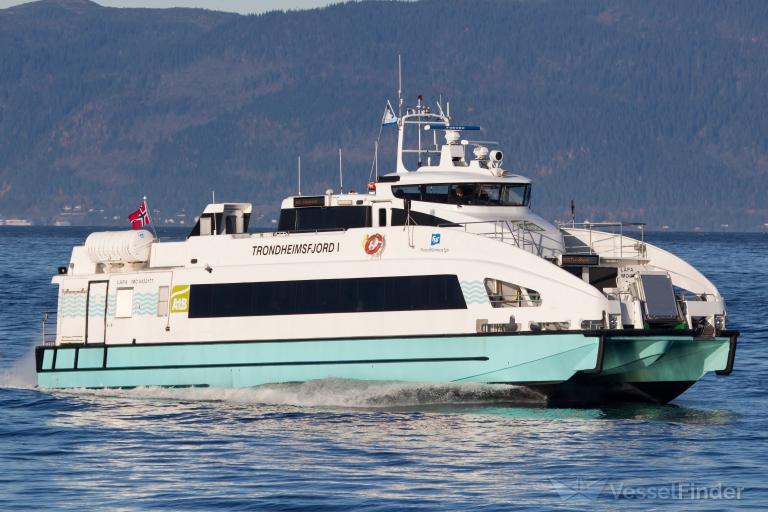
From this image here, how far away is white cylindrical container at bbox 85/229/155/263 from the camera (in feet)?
93.9

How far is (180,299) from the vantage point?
1081 inches

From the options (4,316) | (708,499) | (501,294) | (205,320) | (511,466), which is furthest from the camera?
(4,316)

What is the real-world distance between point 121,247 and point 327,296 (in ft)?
16.9

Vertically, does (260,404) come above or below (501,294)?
below

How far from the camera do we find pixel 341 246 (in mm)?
26016

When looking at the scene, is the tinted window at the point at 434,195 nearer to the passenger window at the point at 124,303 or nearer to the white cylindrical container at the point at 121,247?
the white cylindrical container at the point at 121,247

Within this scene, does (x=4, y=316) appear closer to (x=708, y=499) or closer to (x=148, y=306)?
(x=148, y=306)

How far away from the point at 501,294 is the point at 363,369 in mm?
2787

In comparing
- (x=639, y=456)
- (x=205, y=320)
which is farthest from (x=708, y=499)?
(x=205, y=320)

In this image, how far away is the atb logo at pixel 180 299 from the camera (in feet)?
89.8

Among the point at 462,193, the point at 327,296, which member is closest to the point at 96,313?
the point at 327,296

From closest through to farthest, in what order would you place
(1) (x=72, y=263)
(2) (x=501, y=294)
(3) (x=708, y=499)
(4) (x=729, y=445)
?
(3) (x=708, y=499), (4) (x=729, y=445), (2) (x=501, y=294), (1) (x=72, y=263)

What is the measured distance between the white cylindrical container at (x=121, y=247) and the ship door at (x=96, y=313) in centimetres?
56

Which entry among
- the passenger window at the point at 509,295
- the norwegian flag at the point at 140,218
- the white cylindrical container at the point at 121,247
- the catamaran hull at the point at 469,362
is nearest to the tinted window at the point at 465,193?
the passenger window at the point at 509,295
